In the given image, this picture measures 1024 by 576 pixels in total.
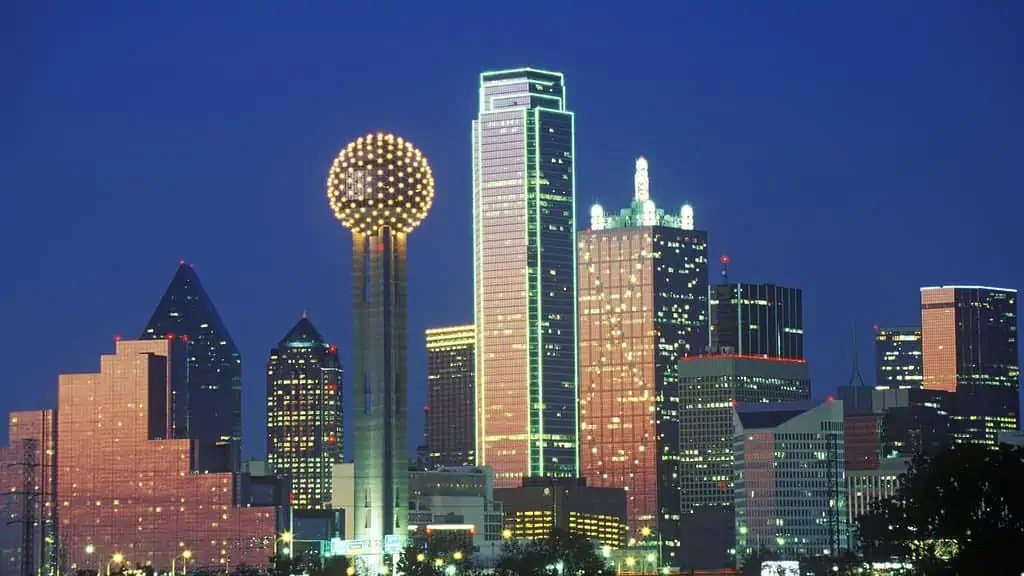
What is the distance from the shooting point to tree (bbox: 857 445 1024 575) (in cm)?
16662

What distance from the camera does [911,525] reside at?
198875 millimetres

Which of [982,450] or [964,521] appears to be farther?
[982,450]

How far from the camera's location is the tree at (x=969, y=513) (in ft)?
547

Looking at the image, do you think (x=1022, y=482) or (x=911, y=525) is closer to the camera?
(x=1022, y=482)

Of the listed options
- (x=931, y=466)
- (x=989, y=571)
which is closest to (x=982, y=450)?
(x=931, y=466)

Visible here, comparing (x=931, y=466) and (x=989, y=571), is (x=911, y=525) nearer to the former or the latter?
Answer: (x=931, y=466)

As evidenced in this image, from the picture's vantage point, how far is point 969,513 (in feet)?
589

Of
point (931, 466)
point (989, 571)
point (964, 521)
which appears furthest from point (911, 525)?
point (989, 571)

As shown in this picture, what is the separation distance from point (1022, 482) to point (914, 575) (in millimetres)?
18982

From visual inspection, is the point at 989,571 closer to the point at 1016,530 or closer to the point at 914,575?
the point at 1016,530

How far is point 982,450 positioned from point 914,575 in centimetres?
1241

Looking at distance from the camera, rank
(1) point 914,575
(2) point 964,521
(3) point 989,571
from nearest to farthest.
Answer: (3) point 989,571 < (2) point 964,521 < (1) point 914,575

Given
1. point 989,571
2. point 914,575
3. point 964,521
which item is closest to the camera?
point 989,571

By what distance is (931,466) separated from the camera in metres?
196
